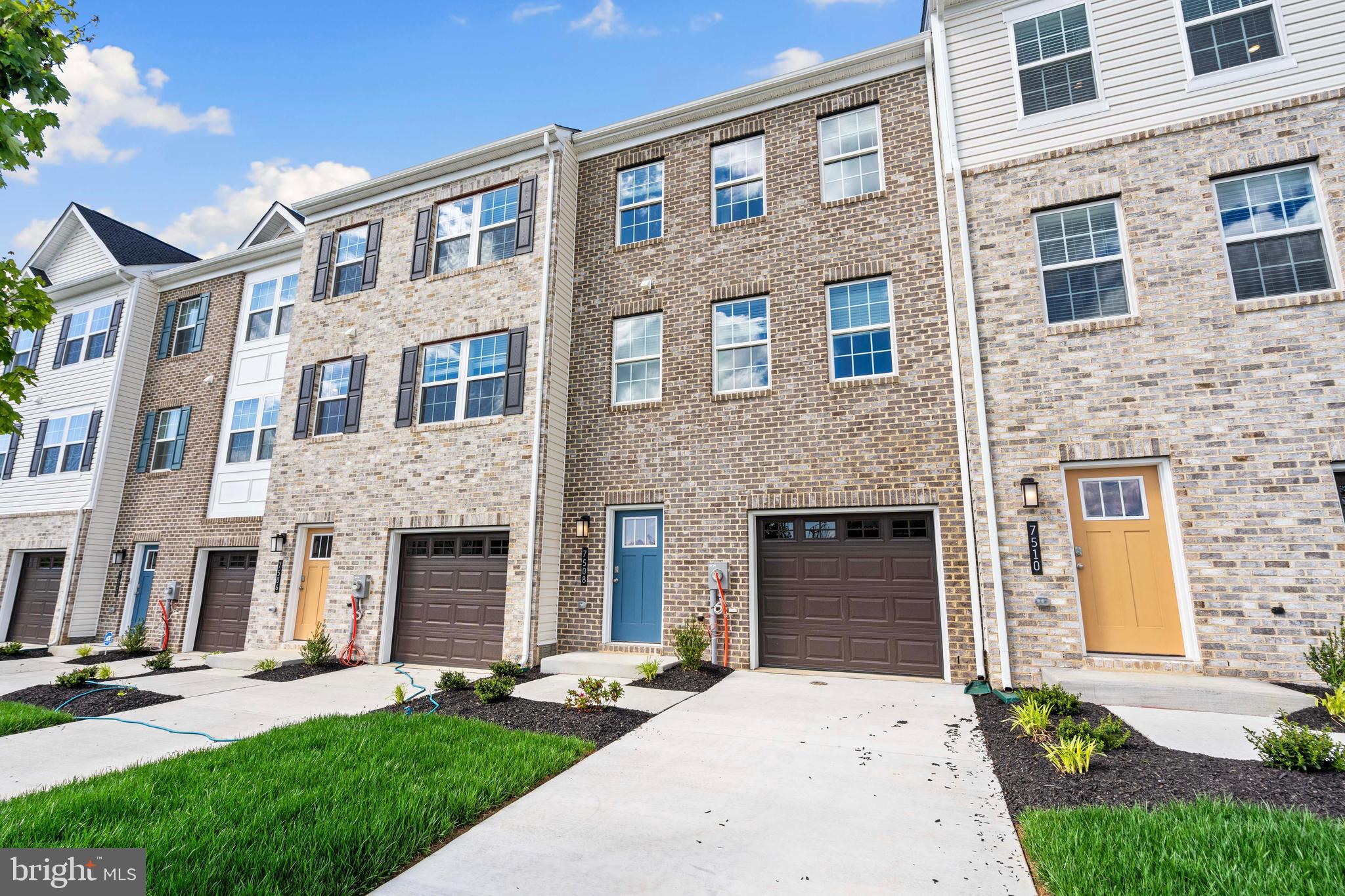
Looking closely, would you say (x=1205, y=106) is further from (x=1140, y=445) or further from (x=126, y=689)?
(x=126, y=689)

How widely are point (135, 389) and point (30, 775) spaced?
14239mm

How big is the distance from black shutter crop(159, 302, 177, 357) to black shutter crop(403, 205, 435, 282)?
8641 mm

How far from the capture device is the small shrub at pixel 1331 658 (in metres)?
5.82

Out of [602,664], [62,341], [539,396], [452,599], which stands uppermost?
[62,341]

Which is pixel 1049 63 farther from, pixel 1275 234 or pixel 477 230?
pixel 477 230

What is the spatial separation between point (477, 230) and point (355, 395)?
388cm

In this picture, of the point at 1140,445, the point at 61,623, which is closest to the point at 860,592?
the point at 1140,445

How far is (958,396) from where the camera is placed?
810 cm

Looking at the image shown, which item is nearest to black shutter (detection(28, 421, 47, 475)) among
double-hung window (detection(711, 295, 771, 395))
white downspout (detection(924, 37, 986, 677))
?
double-hung window (detection(711, 295, 771, 395))

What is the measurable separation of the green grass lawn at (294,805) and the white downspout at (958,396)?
509 cm

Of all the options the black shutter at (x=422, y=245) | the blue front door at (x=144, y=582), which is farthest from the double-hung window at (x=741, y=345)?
the blue front door at (x=144, y=582)

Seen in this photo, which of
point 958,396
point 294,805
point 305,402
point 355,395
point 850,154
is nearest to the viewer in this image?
point 294,805

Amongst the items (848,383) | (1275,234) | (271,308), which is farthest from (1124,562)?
(271,308)

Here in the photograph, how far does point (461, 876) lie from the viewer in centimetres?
308
